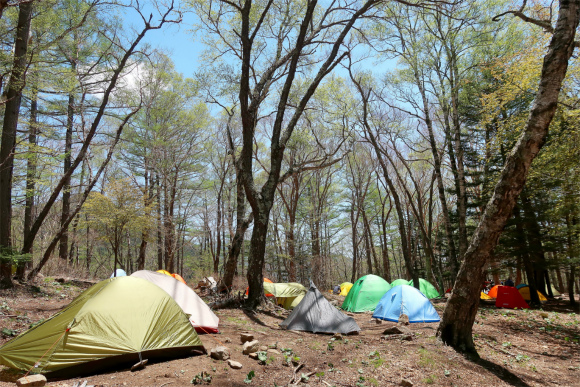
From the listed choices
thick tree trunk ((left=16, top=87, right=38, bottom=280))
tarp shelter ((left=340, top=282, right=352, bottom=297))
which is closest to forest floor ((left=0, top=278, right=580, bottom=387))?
thick tree trunk ((left=16, top=87, right=38, bottom=280))

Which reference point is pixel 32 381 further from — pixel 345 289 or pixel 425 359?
pixel 345 289

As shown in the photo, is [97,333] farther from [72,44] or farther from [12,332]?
[72,44]

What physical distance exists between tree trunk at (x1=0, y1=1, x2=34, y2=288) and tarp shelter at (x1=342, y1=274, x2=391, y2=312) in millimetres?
9835

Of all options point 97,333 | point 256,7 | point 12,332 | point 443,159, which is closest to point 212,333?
point 97,333

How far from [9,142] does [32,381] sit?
26.7 feet

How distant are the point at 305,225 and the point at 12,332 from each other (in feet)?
65.2

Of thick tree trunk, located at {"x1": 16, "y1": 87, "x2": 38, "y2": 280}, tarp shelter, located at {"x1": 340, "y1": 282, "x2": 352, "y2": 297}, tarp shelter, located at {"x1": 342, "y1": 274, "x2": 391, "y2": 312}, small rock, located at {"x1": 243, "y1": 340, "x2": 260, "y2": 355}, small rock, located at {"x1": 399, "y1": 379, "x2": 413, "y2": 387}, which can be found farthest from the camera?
tarp shelter, located at {"x1": 340, "y1": 282, "x2": 352, "y2": 297}

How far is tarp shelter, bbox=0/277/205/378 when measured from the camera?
361 centimetres

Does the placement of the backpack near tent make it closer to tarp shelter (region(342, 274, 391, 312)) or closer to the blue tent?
tarp shelter (region(342, 274, 391, 312))

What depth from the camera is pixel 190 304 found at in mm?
5855

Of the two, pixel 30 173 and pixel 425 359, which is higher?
pixel 30 173

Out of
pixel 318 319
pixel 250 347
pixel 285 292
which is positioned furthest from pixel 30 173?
pixel 250 347

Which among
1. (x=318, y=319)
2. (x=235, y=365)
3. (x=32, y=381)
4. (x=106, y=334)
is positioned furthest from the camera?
(x=318, y=319)

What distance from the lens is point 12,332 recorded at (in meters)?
4.88
